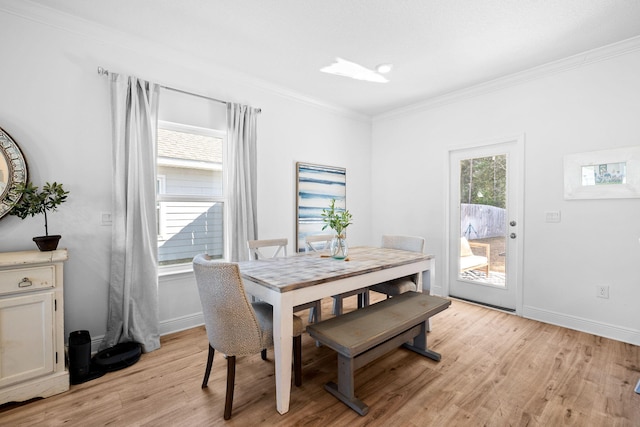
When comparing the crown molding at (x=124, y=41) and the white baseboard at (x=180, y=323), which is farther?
the white baseboard at (x=180, y=323)

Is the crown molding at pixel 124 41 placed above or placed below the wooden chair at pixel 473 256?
above

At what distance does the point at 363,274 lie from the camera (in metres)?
2.13

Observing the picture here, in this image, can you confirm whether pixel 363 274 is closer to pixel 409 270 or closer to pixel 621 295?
pixel 409 270

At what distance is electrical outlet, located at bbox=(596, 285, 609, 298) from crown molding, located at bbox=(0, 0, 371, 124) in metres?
3.86

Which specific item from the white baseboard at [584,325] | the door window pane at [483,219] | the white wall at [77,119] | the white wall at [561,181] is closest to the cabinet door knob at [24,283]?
the white wall at [77,119]

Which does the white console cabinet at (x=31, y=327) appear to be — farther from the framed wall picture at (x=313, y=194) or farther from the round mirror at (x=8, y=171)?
the framed wall picture at (x=313, y=194)

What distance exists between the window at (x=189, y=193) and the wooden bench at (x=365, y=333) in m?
1.76

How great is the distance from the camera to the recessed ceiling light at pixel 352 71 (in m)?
3.08

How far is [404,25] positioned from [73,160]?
291 cm

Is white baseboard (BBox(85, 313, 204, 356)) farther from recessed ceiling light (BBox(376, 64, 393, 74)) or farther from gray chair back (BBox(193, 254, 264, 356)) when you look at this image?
recessed ceiling light (BBox(376, 64, 393, 74))

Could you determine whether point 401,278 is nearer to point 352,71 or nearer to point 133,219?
point 352,71

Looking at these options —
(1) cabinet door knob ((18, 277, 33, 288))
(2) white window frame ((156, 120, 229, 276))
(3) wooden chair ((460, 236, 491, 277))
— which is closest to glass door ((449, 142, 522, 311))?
(3) wooden chair ((460, 236, 491, 277))

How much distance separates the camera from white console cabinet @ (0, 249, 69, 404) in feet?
5.84

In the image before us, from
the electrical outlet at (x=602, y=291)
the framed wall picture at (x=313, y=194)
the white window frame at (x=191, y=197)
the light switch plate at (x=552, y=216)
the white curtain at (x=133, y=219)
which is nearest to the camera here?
the white curtain at (x=133, y=219)
